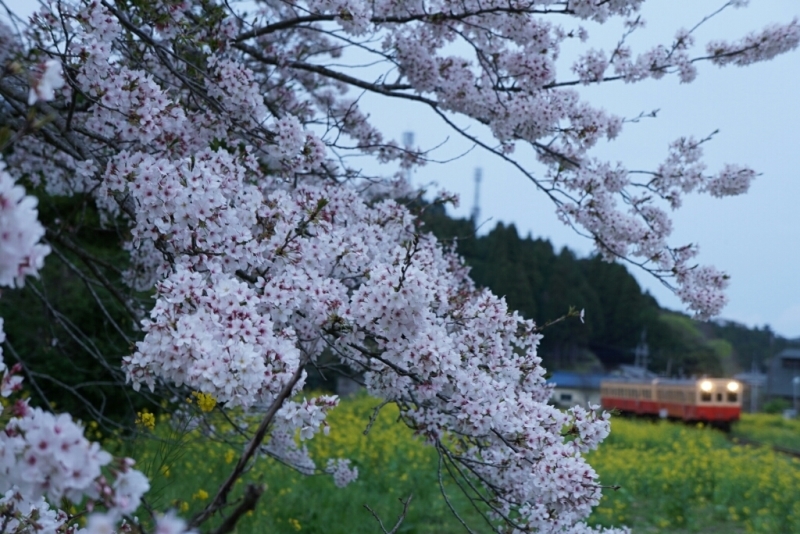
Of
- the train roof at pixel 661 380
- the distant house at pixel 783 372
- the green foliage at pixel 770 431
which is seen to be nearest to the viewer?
the green foliage at pixel 770 431

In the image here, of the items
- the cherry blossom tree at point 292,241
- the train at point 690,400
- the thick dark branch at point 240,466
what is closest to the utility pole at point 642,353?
the train at point 690,400

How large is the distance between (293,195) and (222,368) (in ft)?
5.09

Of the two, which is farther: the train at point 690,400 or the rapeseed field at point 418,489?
the train at point 690,400

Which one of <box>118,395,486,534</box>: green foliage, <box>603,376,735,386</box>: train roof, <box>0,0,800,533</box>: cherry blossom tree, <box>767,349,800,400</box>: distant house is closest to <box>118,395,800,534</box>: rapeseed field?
<box>118,395,486,534</box>: green foliage

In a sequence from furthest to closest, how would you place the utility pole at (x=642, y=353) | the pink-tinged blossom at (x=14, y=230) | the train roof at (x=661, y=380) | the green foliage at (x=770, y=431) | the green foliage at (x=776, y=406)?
1. the green foliage at (x=776, y=406)
2. the utility pole at (x=642, y=353)
3. the train roof at (x=661, y=380)
4. the green foliage at (x=770, y=431)
5. the pink-tinged blossom at (x=14, y=230)

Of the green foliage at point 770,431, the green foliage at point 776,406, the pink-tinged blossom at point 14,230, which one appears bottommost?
the green foliage at point 770,431

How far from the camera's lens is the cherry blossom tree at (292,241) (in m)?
1.99

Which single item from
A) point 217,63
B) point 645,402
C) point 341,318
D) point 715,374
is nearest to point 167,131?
point 217,63

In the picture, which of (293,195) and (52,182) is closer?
(293,195)

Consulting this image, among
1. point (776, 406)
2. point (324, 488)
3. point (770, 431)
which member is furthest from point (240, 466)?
point (776, 406)

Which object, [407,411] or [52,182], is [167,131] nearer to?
[407,411]

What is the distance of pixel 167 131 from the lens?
341 centimetres

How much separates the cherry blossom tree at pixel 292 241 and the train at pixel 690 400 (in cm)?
1635

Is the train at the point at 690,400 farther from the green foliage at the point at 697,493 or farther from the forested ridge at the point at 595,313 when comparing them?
the green foliage at the point at 697,493
